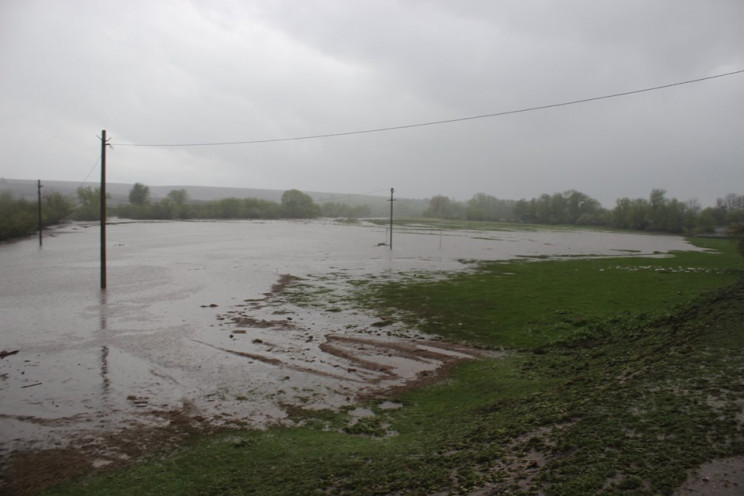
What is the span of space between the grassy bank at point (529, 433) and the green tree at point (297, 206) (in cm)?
15349

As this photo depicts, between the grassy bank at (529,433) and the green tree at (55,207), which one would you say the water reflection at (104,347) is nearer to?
the grassy bank at (529,433)

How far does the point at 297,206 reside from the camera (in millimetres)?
163750

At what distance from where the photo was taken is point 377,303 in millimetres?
20094

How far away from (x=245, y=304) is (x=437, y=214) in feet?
583

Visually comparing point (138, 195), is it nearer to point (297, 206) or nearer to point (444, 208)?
point (297, 206)

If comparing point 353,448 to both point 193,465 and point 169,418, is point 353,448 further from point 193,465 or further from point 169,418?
point 169,418

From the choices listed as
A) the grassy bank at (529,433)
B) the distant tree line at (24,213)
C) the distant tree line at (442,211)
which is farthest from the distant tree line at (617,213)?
the distant tree line at (24,213)

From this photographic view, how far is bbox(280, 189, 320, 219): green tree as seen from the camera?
162 m

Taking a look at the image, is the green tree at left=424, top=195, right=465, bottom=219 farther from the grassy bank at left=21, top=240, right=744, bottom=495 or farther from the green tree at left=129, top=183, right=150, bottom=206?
the grassy bank at left=21, top=240, right=744, bottom=495

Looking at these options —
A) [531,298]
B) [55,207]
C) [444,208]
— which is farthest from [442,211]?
[531,298]

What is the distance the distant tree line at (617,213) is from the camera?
107688 mm

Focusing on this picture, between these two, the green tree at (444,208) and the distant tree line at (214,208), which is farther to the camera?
the green tree at (444,208)

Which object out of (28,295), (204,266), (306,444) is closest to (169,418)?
(306,444)

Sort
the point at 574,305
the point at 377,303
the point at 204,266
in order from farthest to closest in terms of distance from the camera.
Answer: the point at 204,266 < the point at 377,303 < the point at 574,305
